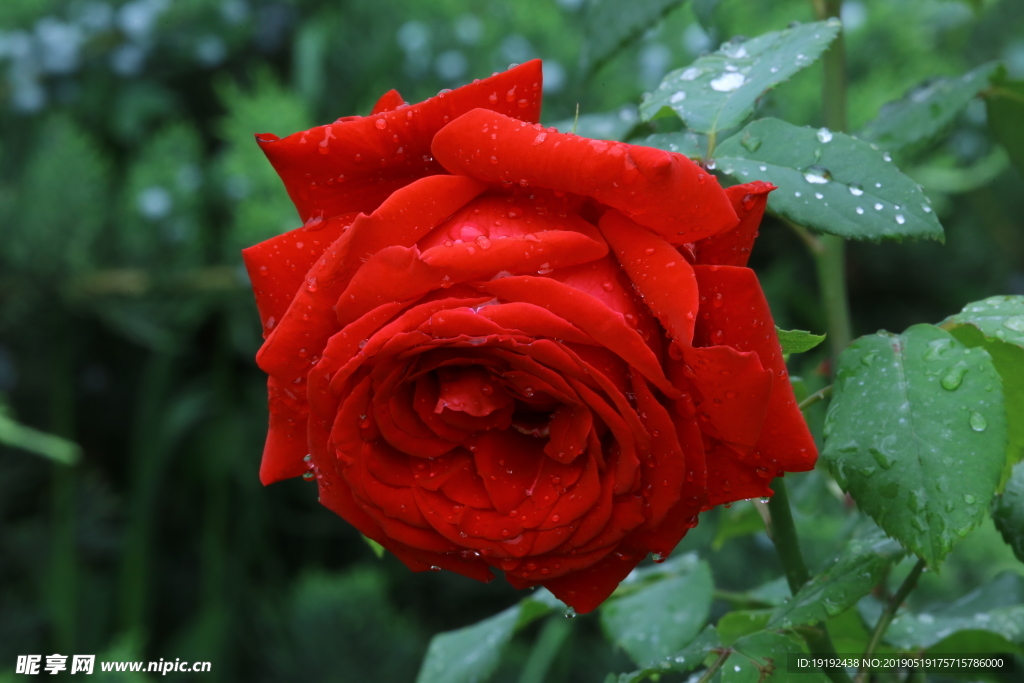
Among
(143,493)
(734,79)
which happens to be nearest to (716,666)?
(734,79)

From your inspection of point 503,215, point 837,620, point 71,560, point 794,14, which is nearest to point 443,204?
point 503,215

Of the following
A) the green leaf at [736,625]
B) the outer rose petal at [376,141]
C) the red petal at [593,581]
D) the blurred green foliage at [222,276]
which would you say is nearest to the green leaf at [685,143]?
the outer rose petal at [376,141]

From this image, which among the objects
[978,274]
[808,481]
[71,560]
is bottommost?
[71,560]

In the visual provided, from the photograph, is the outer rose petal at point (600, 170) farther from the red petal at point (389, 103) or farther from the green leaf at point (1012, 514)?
the green leaf at point (1012, 514)

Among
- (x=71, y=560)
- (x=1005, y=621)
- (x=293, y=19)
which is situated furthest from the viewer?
(x=293, y=19)

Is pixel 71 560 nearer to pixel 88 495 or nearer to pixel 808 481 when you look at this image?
pixel 88 495

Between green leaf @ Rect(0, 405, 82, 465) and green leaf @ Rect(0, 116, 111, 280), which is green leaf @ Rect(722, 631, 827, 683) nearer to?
green leaf @ Rect(0, 405, 82, 465)
